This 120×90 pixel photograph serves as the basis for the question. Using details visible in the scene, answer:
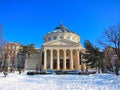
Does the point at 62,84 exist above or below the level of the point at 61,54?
below

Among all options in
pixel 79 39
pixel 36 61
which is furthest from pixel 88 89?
pixel 79 39

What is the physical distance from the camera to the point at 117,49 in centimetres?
2834

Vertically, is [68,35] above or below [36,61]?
above

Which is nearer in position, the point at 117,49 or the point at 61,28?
the point at 117,49

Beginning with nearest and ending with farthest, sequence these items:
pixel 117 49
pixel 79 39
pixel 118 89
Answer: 1. pixel 118 89
2. pixel 117 49
3. pixel 79 39

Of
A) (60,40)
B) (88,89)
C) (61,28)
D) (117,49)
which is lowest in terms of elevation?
(88,89)

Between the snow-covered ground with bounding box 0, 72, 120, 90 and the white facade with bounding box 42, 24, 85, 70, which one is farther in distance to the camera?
→ the white facade with bounding box 42, 24, 85, 70

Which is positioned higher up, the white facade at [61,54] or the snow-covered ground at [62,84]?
the white facade at [61,54]

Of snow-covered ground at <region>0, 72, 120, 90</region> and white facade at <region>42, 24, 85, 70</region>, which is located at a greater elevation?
white facade at <region>42, 24, 85, 70</region>

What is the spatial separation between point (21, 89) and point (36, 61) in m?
66.8

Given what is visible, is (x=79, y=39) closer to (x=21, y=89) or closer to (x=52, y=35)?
(x=52, y=35)

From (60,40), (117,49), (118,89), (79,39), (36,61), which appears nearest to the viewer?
(118,89)

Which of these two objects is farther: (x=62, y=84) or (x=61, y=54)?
(x=61, y=54)

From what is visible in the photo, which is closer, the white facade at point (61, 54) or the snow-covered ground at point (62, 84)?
the snow-covered ground at point (62, 84)
